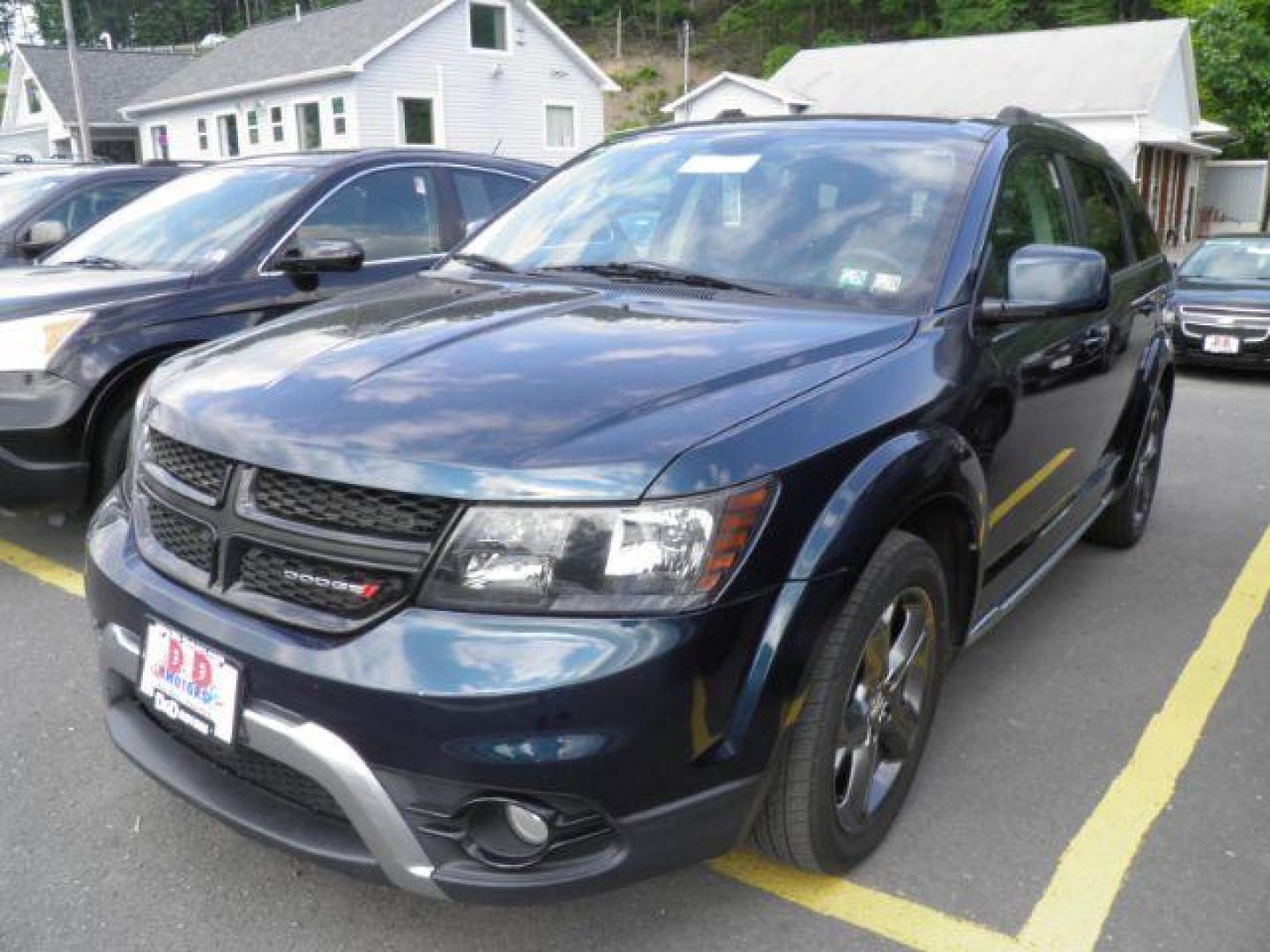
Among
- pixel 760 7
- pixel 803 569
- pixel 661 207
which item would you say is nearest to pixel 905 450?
pixel 803 569

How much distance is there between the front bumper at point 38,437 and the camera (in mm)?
4195

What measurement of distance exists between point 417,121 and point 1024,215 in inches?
1141

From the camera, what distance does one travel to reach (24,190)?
8.47 meters

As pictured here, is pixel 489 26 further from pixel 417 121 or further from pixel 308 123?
pixel 308 123

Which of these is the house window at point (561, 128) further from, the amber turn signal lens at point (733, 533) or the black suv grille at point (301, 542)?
the amber turn signal lens at point (733, 533)

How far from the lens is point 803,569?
2104 millimetres

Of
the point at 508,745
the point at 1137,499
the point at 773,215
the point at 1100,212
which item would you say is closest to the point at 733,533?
the point at 508,745

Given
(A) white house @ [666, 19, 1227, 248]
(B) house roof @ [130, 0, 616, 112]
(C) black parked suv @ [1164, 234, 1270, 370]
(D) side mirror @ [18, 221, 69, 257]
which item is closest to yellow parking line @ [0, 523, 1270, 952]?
(D) side mirror @ [18, 221, 69, 257]

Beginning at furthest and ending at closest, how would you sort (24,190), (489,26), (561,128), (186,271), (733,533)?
(561,128), (489,26), (24,190), (186,271), (733,533)

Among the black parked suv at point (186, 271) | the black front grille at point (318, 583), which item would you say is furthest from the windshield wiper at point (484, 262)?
the black front grille at point (318, 583)

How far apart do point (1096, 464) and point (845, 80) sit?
112 feet

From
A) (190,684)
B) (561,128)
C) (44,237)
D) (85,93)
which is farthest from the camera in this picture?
(85,93)

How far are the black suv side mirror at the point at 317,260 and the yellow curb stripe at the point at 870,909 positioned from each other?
122 inches

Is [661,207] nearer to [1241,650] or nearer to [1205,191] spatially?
[1241,650]
